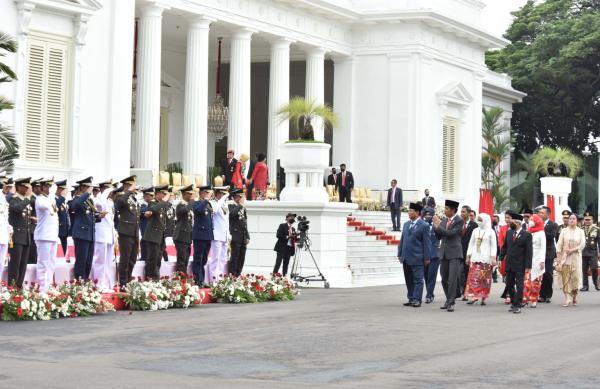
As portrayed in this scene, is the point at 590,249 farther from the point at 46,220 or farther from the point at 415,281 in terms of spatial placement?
the point at 46,220

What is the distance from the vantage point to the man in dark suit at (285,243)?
25812 mm

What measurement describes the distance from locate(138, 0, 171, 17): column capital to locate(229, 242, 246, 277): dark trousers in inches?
482

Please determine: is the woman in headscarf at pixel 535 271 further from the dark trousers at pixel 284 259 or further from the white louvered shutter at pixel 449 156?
the white louvered shutter at pixel 449 156

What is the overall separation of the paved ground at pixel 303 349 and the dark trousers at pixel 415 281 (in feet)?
3.96

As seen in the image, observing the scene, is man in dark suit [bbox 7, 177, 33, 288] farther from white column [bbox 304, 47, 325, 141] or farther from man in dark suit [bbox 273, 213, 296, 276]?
white column [bbox 304, 47, 325, 141]

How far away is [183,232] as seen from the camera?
2122cm

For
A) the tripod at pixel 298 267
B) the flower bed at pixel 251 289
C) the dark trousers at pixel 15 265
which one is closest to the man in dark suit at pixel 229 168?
the tripod at pixel 298 267

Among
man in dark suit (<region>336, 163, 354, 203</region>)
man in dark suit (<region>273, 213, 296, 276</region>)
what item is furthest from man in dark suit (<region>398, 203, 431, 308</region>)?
man in dark suit (<region>336, 163, 354, 203</region>)

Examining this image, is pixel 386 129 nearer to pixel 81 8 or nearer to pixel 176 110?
pixel 176 110

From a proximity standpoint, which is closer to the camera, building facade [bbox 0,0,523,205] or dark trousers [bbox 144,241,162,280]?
dark trousers [bbox 144,241,162,280]

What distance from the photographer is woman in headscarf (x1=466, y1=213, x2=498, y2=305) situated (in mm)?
21719

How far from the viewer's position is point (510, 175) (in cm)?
6081

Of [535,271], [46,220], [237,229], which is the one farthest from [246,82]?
[46,220]

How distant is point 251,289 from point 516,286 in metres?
4.67
